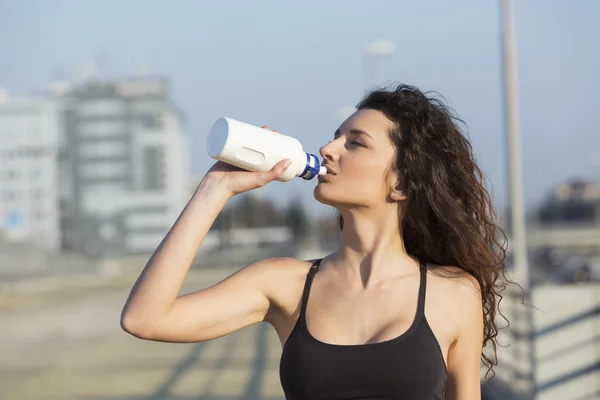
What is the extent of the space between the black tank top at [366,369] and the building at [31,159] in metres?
113

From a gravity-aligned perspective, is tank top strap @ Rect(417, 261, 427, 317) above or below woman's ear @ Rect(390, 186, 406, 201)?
below

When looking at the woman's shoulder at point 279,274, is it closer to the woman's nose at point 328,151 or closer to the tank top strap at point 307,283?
the tank top strap at point 307,283

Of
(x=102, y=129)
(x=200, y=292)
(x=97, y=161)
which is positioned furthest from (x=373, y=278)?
(x=102, y=129)

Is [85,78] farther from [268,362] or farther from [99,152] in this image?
[268,362]

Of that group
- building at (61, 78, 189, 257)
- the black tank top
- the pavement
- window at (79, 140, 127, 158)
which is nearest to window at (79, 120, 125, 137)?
building at (61, 78, 189, 257)

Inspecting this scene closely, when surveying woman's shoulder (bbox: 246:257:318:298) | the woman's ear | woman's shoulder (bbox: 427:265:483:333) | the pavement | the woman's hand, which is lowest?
the pavement

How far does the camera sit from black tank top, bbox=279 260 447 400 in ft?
8.79

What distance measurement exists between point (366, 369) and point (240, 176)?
0.66m

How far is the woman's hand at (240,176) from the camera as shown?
2.81 m

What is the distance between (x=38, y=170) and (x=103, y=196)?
915 cm

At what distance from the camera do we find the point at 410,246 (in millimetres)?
3211

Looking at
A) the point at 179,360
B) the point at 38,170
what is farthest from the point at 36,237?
the point at 179,360

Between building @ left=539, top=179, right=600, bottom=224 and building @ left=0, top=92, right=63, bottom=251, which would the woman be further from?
building @ left=539, top=179, right=600, bottom=224

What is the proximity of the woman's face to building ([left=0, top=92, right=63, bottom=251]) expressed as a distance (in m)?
113
